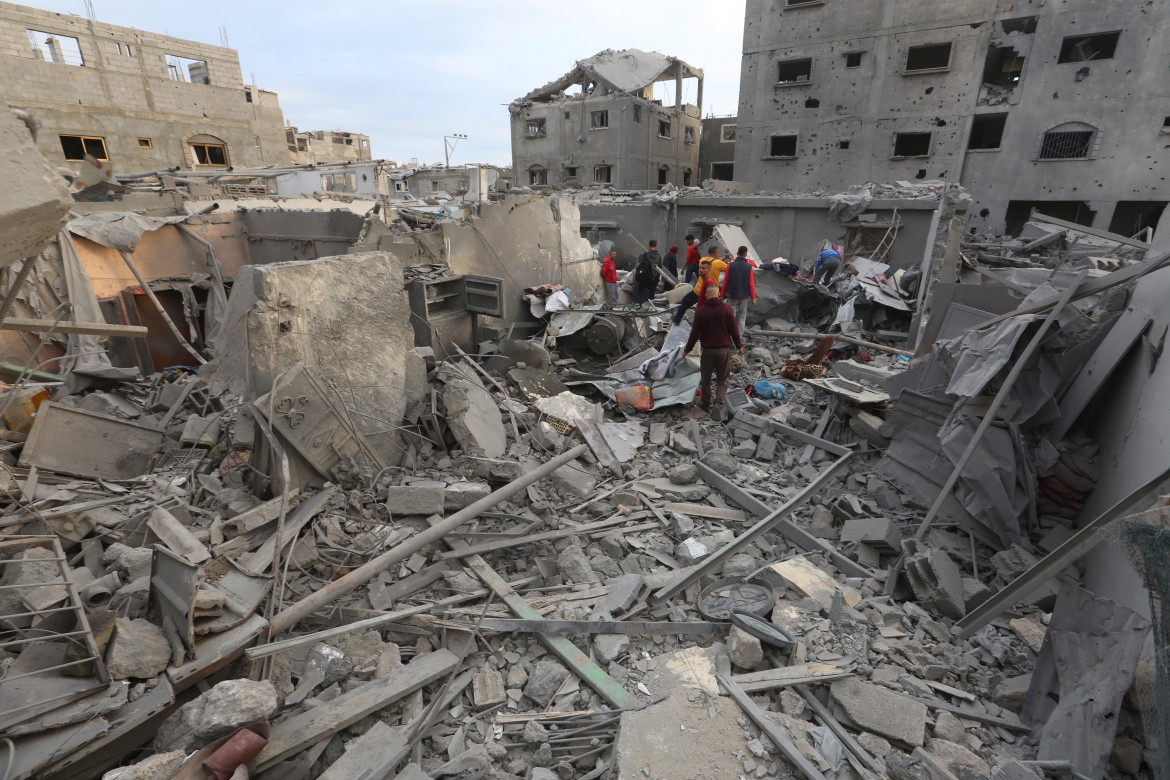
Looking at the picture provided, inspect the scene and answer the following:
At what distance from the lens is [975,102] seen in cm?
2061

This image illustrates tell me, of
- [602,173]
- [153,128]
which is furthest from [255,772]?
[602,173]

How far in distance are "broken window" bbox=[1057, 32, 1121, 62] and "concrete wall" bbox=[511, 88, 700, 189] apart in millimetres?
17498

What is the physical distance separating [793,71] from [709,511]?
25.8m

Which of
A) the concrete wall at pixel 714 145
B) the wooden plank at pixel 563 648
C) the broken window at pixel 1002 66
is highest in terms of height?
the broken window at pixel 1002 66

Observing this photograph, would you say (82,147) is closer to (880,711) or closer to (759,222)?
(759,222)

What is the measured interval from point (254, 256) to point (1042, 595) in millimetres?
14845

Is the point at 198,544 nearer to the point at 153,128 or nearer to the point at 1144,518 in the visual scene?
the point at 1144,518

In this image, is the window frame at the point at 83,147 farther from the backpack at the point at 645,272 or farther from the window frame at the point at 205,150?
the backpack at the point at 645,272

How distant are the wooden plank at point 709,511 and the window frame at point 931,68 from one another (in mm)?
23947

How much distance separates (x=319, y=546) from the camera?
4289 millimetres

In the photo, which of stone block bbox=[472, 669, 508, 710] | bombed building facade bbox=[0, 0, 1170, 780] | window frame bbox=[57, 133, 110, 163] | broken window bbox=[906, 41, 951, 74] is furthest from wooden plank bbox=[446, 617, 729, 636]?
broken window bbox=[906, 41, 951, 74]

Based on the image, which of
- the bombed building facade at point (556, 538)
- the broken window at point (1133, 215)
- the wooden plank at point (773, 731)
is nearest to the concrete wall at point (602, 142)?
the broken window at point (1133, 215)

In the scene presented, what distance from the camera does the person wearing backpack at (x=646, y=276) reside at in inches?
462

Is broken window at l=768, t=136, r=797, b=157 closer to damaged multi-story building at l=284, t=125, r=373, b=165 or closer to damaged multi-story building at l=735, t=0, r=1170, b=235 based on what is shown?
damaged multi-story building at l=735, t=0, r=1170, b=235
